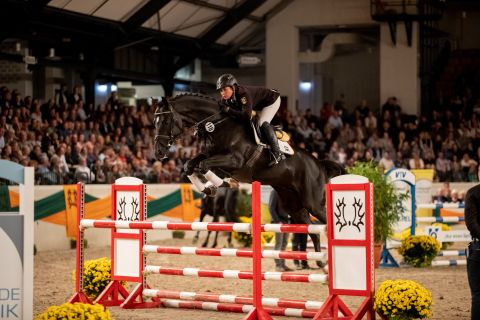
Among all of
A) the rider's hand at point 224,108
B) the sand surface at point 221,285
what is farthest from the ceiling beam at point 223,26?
the rider's hand at point 224,108

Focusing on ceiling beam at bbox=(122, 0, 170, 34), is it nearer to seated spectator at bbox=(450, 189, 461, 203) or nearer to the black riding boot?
seated spectator at bbox=(450, 189, 461, 203)

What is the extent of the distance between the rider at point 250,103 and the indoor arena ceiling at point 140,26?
10613mm

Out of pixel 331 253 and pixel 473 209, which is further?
pixel 331 253

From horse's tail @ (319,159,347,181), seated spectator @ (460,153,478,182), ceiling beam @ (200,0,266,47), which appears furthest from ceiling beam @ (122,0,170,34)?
horse's tail @ (319,159,347,181)

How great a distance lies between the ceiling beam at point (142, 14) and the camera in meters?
22.5

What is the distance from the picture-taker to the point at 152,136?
21.7 m

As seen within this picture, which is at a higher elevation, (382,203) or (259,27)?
(259,27)

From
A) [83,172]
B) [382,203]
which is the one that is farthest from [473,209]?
[83,172]

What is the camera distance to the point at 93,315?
6516 mm

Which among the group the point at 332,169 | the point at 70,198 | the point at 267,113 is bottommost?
the point at 70,198

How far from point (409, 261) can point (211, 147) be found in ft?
14.9

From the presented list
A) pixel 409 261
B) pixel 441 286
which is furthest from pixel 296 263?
pixel 441 286

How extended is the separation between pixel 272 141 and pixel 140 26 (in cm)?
1481

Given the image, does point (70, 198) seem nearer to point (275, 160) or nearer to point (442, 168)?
point (275, 160)
